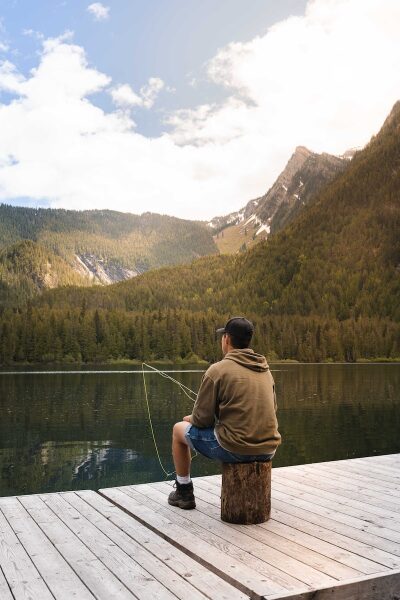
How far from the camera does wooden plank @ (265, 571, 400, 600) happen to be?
529 centimetres

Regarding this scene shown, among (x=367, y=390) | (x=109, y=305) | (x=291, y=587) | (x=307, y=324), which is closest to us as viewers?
(x=291, y=587)

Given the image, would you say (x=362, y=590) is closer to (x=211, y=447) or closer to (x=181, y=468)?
(x=211, y=447)

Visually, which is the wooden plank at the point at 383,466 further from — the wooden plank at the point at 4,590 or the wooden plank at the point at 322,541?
the wooden plank at the point at 4,590

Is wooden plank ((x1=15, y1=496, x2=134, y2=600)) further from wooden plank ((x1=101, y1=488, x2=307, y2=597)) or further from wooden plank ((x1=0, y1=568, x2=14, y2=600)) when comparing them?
wooden plank ((x1=101, y1=488, x2=307, y2=597))

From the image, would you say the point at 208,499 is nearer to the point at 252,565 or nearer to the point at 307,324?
the point at 252,565

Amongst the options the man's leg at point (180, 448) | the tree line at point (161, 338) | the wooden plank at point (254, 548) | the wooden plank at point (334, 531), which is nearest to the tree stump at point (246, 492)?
the wooden plank at point (254, 548)

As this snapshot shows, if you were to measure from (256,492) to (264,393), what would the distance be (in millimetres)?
1182

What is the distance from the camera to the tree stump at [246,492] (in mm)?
7156

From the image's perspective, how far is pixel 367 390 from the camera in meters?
53.4

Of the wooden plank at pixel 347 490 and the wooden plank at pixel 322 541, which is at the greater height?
the wooden plank at pixel 322 541

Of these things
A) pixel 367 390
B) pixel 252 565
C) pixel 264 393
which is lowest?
pixel 367 390

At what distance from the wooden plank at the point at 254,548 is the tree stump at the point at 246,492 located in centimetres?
19

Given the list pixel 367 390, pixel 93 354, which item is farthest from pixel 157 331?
pixel 367 390

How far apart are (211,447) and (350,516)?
213cm
